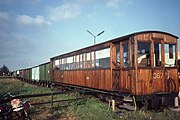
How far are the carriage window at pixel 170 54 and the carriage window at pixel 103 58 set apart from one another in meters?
2.78

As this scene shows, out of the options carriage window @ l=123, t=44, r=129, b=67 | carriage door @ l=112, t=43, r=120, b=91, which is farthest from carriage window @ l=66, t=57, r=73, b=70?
carriage window @ l=123, t=44, r=129, b=67

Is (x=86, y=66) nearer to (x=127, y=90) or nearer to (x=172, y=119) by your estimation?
(x=127, y=90)

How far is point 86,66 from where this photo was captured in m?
12.5

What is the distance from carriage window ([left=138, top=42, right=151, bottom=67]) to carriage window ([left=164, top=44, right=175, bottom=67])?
1.08m

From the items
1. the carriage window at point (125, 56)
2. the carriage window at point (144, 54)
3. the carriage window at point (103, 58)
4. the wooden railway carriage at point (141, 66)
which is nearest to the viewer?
the wooden railway carriage at point (141, 66)

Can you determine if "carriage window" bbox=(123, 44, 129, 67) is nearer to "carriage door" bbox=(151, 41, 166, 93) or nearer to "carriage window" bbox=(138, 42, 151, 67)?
"carriage window" bbox=(138, 42, 151, 67)

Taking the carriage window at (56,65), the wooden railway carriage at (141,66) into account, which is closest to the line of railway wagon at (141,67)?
the wooden railway carriage at (141,66)

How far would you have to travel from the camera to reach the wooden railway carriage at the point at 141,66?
856 cm

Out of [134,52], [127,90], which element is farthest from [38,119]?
[134,52]

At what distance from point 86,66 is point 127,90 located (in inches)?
164

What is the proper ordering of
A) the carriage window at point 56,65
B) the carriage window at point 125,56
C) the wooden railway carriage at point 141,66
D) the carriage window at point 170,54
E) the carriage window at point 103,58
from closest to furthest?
1. the wooden railway carriage at point 141,66
2. the carriage window at point 125,56
3. the carriage window at point 170,54
4. the carriage window at point 103,58
5. the carriage window at point 56,65

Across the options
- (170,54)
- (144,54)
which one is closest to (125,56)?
(144,54)

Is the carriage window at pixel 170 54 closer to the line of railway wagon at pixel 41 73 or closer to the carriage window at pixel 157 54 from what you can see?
the carriage window at pixel 157 54

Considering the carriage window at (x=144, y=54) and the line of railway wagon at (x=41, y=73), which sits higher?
the carriage window at (x=144, y=54)
